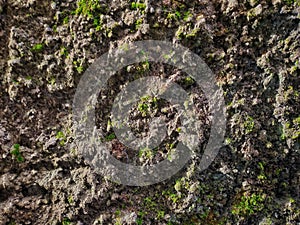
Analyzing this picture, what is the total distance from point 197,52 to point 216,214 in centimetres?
106

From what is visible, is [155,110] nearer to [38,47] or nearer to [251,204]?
[251,204]

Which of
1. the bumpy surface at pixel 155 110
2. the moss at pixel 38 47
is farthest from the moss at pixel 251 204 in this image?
the moss at pixel 38 47

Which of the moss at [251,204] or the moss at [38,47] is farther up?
the moss at [38,47]

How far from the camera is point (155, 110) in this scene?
247 centimetres

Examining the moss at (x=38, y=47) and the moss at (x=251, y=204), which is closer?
the moss at (x=251, y=204)

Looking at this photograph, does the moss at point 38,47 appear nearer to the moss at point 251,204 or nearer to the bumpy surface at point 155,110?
the bumpy surface at point 155,110

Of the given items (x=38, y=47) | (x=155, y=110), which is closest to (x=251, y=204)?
(x=155, y=110)

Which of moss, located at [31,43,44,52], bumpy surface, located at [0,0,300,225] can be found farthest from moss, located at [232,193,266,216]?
moss, located at [31,43,44,52]

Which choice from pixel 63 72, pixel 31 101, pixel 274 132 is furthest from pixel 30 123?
pixel 274 132

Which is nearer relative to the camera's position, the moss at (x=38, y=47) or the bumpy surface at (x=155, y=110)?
the bumpy surface at (x=155, y=110)

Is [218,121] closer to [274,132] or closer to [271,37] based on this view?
[274,132]

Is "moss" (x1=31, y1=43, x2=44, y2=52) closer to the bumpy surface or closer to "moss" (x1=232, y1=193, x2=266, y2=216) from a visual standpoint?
the bumpy surface

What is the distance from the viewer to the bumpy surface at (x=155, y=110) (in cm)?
236

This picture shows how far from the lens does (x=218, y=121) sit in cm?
239
